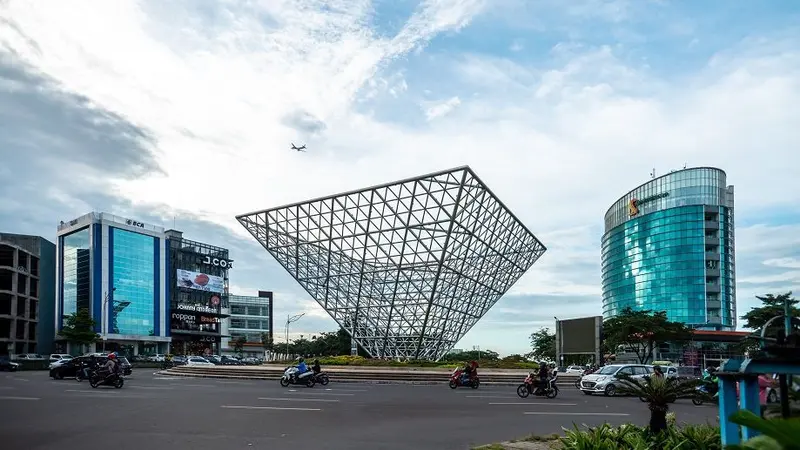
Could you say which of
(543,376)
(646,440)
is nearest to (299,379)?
(543,376)

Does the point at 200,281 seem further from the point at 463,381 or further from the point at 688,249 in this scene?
the point at 463,381

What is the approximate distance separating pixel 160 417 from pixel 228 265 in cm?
10181

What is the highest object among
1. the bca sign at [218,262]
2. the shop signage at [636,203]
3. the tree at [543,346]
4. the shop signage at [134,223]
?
the shop signage at [636,203]

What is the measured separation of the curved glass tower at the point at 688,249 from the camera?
96.0 m

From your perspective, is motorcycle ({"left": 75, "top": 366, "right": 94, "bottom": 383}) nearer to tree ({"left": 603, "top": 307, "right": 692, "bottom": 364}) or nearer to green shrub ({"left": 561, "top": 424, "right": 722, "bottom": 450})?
green shrub ({"left": 561, "top": 424, "right": 722, "bottom": 450})

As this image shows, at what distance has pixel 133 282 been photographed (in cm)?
8731

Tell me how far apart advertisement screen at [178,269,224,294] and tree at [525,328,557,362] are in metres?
53.8

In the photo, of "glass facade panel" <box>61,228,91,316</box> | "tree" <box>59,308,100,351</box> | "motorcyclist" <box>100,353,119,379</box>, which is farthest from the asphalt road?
"glass facade panel" <box>61,228,91,316</box>

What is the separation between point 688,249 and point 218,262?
7716 cm

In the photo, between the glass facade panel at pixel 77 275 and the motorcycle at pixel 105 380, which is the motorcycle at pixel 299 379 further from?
the glass facade panel at pixel 77 275

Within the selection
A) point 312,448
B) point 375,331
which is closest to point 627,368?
point 312,448

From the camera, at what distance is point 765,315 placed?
130 feet

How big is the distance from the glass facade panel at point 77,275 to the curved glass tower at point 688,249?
83.7 m

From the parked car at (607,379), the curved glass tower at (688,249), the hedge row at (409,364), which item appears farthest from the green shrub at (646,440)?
the curved glass tower at (688,249)
